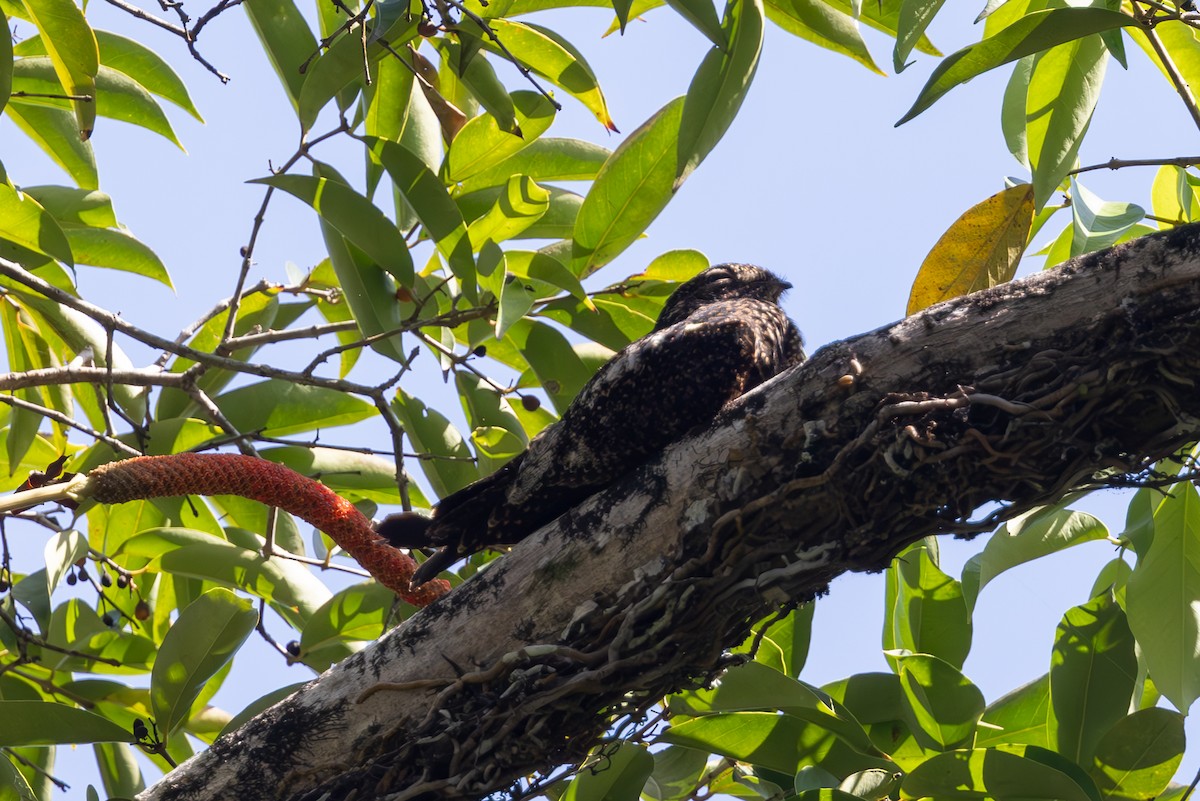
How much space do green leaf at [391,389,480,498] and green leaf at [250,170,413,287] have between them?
0.52 m

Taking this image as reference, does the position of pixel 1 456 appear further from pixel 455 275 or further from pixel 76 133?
pixel 455 275

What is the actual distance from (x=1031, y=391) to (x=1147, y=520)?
78 centimetres

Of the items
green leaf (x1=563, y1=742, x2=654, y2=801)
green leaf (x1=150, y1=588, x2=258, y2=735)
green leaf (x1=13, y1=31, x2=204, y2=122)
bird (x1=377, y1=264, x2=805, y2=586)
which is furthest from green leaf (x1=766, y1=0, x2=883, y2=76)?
green leaf (x1=150, y1=588, x2=258, y2=735)

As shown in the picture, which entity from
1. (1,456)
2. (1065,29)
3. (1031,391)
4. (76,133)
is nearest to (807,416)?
(1031,391)

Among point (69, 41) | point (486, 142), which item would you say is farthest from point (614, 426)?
point (69, 41)

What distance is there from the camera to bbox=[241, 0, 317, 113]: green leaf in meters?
2.39

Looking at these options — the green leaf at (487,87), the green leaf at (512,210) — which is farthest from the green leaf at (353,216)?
the green leaf at (487,87)

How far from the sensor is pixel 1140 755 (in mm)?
1863

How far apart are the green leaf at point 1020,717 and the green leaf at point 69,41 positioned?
2309 millimetres

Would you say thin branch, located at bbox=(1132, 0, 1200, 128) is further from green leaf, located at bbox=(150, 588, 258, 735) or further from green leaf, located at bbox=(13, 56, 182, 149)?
green leaf, located at bbox=(13, 56, 182, 149)

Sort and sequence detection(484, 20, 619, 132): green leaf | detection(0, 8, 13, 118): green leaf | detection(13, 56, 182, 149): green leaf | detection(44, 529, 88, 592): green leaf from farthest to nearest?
detection(13, 56, 182, 149): green leaf → detection(484, 20, 619, 132): green leaf → detection(44, 529, 88, 592): green leaf → detection(0, 8, 13, 118): green leaf

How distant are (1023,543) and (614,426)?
948 millimetres

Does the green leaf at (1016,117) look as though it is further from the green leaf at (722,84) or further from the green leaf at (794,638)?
the green leaf at (794,638)

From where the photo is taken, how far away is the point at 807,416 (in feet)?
5.48
